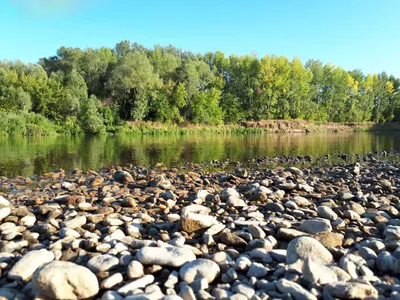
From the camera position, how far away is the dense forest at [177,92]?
53.5m

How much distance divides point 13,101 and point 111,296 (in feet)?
196

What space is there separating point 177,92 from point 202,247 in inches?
2341

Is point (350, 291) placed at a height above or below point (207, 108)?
below

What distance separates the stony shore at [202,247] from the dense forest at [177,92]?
43.3 m

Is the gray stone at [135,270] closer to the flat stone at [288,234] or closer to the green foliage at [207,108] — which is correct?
the flat stone at [288,234]

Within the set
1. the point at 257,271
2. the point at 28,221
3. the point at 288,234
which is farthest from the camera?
the point at 28,221

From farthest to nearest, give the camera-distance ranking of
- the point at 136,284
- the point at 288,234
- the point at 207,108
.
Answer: the point at 207,108
the point at 288,234
the point at 136,284

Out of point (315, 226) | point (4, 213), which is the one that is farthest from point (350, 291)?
point (4, 213)

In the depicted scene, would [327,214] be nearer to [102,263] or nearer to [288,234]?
[288,234]

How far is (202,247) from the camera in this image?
16.8ft

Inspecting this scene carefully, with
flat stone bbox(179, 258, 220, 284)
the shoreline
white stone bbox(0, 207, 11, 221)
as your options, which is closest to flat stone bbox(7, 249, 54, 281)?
flat stone bbox(179, 258, 220, 284)

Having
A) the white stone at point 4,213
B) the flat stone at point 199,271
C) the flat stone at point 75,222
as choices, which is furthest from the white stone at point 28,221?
the flat stone at point 199,271

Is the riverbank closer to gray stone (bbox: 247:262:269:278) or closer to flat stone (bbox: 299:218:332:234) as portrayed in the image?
flat stone (bbox: 299:218:332:234)

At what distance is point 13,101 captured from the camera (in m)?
53.3
